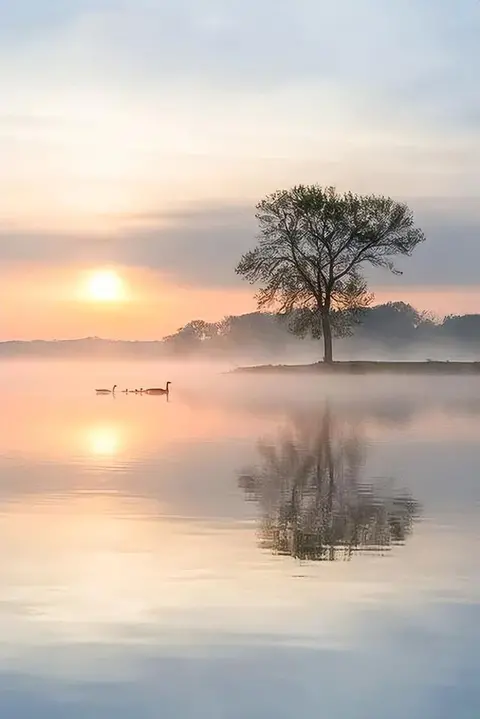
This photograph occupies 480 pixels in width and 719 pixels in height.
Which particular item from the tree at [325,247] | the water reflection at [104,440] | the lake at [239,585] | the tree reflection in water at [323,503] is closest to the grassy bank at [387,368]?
the tree at [325,247]

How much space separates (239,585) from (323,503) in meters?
5.44

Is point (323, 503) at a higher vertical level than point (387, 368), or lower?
lower

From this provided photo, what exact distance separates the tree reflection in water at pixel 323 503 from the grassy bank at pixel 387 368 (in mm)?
49534

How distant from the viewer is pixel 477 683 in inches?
285

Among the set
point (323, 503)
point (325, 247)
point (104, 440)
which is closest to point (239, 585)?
point (323, 503)

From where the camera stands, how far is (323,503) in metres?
15.0

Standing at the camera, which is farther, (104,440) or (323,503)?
(104,440)

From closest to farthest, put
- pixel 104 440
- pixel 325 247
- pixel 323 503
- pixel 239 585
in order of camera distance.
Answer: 1. pixel 239 585
2. pixel 323 503
3. pixel 104 440
4. pixel 325 247

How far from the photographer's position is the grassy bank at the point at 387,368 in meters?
73.6

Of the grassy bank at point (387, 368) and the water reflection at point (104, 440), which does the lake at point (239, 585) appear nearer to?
the water reflection at point (104, 440)

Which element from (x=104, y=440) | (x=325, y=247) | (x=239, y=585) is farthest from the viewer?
(x=325, y=247)

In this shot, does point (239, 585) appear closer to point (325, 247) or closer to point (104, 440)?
point (104, 440)

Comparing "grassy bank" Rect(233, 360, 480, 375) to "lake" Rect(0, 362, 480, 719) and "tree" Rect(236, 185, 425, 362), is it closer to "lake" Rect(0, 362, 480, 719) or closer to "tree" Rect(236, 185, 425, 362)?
"tree" Rect(236, 185, 425, 362)

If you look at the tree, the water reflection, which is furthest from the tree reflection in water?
the tree
